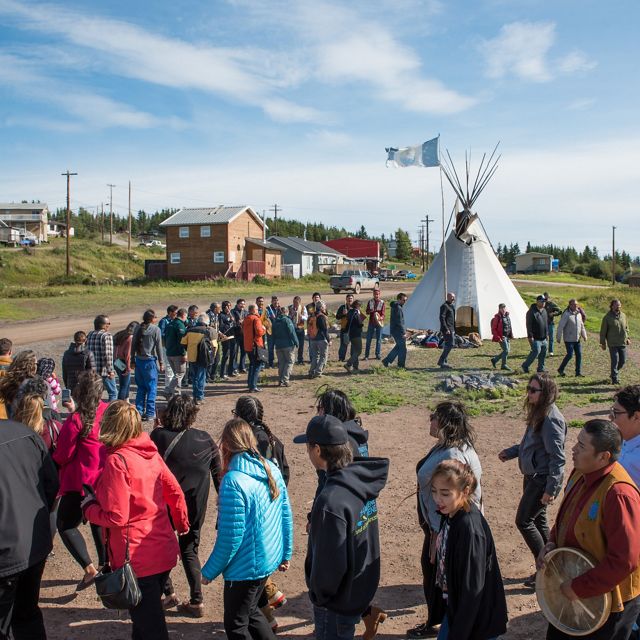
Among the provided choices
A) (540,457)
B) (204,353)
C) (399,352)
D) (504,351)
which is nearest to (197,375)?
(204,353)

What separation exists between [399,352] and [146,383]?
281 inches

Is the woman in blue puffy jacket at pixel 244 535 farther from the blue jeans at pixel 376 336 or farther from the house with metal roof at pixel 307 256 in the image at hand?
the house with metal roof at pixel 307 256

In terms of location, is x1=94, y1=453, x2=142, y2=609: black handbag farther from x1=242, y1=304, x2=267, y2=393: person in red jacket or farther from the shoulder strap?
x1=242, y1=304, x2=267, y2=393: person in red jacket

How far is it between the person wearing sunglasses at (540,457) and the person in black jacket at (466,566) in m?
1.73

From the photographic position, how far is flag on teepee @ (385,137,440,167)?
1961 centimetres

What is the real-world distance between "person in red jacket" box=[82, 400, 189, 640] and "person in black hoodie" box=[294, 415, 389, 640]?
1.02 metres

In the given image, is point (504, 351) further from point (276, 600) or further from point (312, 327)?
point (276, 600)

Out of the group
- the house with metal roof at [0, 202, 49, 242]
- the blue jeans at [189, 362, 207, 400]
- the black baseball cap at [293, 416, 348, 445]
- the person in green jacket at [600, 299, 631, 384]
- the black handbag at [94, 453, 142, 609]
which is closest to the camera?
the black baseball cap at [293, 416, 348, 445]

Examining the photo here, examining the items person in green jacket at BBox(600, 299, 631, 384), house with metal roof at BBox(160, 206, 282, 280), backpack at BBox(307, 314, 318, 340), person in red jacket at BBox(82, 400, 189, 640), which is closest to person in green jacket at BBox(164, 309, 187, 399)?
backpack at BBox(307, 314, 318, 340)

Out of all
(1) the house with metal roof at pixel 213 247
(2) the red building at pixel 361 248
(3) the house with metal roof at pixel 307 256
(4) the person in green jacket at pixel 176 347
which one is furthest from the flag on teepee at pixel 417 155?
(2) the red building at pixel 361 248

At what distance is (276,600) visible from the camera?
491cm

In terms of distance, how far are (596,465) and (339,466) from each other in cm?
144

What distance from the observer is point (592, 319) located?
26141 millimetres

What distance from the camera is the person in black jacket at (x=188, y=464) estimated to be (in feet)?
15.6
